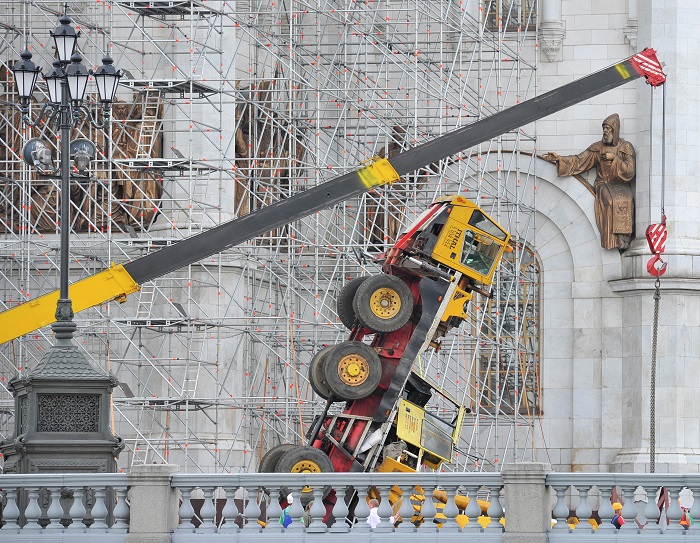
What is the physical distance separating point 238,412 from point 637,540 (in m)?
15.6

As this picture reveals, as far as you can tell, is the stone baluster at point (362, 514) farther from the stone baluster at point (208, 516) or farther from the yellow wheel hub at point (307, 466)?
the yellow wheel hub at point (307, 466)

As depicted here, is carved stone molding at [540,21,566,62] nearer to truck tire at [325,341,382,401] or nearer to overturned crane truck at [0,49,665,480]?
overturned crane truck at [0,49,665,480]

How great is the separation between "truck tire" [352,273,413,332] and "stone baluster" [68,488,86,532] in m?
6.53

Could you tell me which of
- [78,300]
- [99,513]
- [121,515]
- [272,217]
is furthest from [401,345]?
[99,513]

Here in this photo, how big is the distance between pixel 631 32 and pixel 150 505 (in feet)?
67.7

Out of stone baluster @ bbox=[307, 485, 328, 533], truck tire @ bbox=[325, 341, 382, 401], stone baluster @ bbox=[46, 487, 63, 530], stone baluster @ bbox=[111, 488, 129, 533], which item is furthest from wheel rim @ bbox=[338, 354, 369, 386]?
stone baluster @ bbox=[46, 487, 63, 530]

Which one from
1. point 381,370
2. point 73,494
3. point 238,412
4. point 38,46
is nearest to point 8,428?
point 238,412

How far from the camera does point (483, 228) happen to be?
2727 cm

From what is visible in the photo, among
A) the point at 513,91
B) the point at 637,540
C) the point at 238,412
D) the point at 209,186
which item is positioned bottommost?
the point at 637,540

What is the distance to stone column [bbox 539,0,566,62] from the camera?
38.8 m

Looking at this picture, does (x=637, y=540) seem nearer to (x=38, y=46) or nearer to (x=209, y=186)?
(x=209, y=186)

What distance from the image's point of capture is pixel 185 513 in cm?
2091

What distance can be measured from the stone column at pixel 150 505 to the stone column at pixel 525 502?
359cm

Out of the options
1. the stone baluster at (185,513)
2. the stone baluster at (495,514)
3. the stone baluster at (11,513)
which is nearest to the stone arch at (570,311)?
the stone baluster at (495,514)
